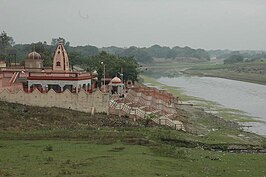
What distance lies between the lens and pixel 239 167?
84.7ft

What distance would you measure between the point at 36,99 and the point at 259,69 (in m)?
138

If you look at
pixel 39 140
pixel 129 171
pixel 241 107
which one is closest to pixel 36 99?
pixel 39 140

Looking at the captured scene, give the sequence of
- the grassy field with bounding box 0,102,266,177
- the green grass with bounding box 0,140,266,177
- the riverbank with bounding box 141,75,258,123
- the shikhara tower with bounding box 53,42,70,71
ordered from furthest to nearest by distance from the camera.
Result: the riverbank with bounding box 141,75,258,123
the shikhara tower with bounding box 53,42,70,71
the grassy field with bounding box 0,102,266,177
the green grass with bounding box 0,140,266,177

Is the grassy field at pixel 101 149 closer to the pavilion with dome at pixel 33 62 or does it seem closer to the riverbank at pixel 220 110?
the pavilion with dome at pixel 33 62

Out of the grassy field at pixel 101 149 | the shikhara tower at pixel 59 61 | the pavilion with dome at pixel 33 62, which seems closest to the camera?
the grassy field at pixel 101 149

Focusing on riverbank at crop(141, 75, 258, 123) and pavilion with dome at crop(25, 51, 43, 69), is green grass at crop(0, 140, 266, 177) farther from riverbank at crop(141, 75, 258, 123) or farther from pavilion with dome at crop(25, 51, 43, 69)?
pavilion with dome at crop(25, 51, 43, 69)

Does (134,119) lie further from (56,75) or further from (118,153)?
(118,153)

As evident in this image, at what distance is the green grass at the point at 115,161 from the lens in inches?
867

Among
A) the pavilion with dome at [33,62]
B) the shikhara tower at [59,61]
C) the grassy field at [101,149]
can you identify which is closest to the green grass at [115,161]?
the grassy field at [101,149]

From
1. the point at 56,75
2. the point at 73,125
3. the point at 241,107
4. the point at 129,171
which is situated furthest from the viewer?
the point at 241,107

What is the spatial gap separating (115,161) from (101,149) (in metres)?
3.80

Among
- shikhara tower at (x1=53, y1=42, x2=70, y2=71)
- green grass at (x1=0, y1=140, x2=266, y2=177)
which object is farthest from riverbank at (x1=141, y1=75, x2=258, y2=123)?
green grass at (x1=0, y1=140, x2=266, y2=177)

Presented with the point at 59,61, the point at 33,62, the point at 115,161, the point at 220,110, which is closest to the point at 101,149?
the point at 115,161

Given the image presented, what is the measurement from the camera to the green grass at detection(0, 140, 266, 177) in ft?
72.2
